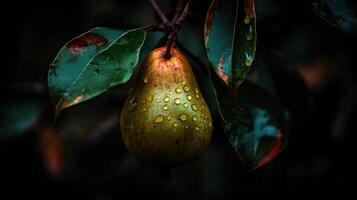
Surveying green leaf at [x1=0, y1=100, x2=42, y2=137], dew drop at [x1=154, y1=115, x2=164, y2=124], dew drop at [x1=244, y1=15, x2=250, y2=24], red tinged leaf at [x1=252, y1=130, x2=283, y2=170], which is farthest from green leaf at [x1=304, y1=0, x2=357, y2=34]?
green leaf at [x1=0, y1=100, x2=42, y2=137]

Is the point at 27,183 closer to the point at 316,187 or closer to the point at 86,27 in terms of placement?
the point at 86,27

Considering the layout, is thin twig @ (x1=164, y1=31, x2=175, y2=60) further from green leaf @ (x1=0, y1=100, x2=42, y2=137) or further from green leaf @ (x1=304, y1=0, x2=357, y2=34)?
green leaf @ (x1=0, y1=100, x2=42, y2=137)

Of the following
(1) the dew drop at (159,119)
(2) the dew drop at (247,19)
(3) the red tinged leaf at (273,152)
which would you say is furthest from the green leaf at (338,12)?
(1) the dew drop at (159,119)

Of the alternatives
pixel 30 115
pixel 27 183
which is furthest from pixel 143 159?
pixel 27 183

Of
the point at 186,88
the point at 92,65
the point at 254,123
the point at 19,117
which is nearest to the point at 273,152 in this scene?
the point at 254,123

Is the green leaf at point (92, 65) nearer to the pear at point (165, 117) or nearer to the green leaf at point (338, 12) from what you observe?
the pear at point (165, 117)

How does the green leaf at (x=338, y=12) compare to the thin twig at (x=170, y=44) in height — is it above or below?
above

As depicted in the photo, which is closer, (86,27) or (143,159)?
(143,159)

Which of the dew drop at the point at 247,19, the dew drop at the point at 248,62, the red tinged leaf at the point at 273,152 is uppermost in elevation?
the dew drop at the point at 247,19
